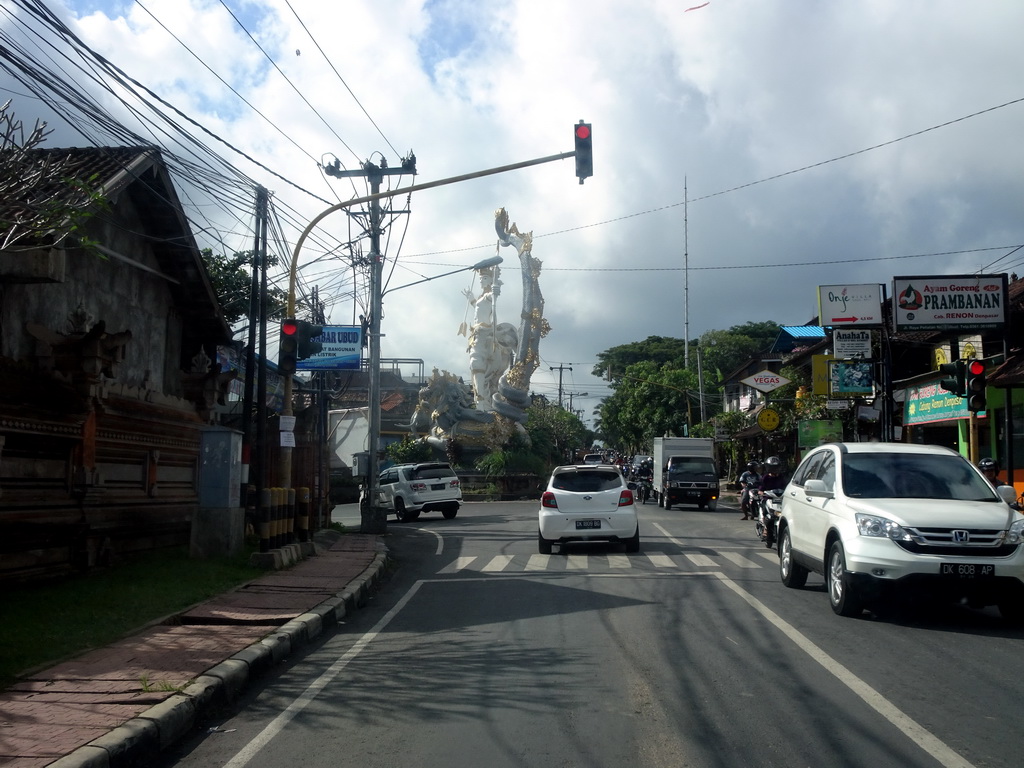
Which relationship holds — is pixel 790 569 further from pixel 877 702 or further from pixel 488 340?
pixel 488 340

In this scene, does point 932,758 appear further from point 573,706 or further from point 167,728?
point 167,728

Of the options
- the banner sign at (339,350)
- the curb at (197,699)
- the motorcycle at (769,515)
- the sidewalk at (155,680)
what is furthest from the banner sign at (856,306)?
the curb at (197,699)

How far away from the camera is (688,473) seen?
33344mm

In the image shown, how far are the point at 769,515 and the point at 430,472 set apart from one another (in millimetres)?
14496

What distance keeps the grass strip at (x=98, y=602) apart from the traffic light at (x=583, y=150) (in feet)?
24.5

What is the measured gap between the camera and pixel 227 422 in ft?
75.6

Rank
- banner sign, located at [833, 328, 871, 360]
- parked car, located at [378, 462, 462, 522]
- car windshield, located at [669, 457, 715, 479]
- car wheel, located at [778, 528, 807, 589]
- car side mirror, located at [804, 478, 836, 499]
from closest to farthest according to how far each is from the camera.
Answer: car side mirror, located at [804, 478, 836, 499] < car wheel, located at [778, 528, 807, 589] < banner sign, located at [833, 328, 871, 360] < parked car, located at [378, 462, 462, 522] < car windshield, located at [669, 457, 715, 479]

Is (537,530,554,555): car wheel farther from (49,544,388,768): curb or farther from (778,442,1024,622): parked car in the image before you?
(49,544,388,768): curb

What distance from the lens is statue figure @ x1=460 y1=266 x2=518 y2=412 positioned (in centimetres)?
4591

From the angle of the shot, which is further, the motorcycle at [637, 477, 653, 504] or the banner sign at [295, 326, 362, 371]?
the motorcycle at [637, 477, 653, 504]

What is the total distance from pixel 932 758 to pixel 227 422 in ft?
65.8

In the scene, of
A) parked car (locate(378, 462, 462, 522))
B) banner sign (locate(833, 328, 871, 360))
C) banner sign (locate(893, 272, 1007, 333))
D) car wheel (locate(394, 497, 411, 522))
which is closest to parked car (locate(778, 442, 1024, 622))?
banner sign (locate(893, 272, 1007, 333))

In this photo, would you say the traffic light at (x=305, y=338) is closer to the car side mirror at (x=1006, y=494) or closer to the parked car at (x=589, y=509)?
the parked car at (x=589, y=509)

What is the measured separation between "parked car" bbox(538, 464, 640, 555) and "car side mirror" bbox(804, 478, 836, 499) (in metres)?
5.80
